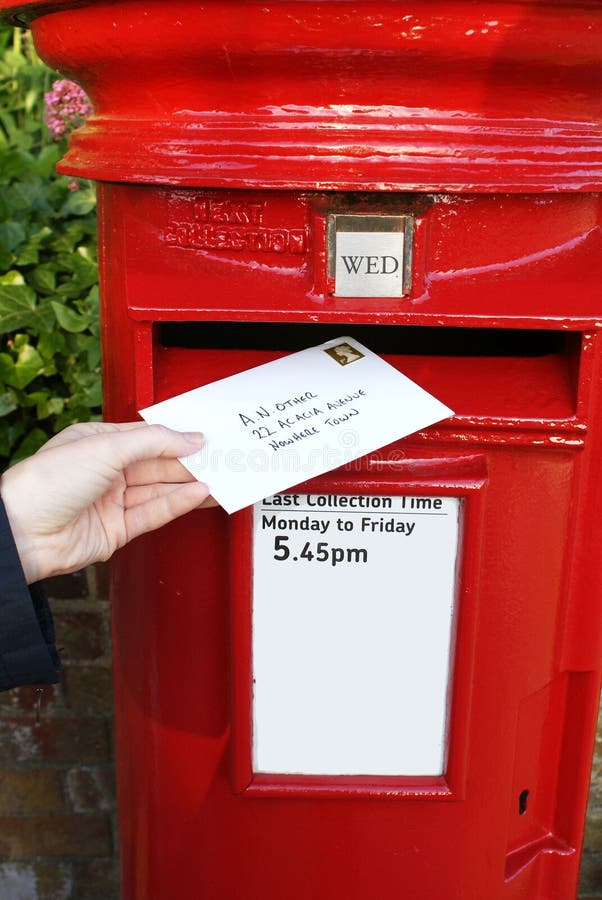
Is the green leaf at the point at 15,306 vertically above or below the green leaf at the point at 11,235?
below

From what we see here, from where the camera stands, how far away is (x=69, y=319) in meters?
1.99

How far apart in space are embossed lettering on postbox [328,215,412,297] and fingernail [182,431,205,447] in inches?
9.4

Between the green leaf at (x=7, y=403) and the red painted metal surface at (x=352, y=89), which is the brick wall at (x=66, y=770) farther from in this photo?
the red painted metal surface at (x=352, y=89)

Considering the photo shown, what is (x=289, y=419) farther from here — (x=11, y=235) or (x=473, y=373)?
(x=11, y=235)

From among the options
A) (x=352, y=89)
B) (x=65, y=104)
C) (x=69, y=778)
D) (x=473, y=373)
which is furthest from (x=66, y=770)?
(x=352, y=89)

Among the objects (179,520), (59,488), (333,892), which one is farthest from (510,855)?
(59,488)

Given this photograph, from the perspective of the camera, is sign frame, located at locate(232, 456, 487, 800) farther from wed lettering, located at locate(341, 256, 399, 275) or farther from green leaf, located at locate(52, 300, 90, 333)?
green leaf, located at locate(52, 300, 90, 333)

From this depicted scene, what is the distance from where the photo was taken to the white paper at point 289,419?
1.11 metres

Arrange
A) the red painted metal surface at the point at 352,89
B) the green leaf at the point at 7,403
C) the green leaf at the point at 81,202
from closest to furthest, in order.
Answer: the red painted metal surface at the point at 352,89 → the green leaf at the point at 7,403 → the green leaf at the point at 81,202

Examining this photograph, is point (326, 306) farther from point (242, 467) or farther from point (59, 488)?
point (59, 488)

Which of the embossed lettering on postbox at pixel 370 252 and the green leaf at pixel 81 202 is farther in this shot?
the green leaf at pixel 81 202

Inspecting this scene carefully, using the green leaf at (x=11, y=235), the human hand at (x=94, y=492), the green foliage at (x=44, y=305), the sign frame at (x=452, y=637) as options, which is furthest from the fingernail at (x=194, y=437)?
the green leaf at (x=11, y=235)

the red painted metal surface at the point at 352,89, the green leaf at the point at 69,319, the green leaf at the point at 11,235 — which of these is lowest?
the green leaf at the point at 69,319

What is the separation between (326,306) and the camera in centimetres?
110
